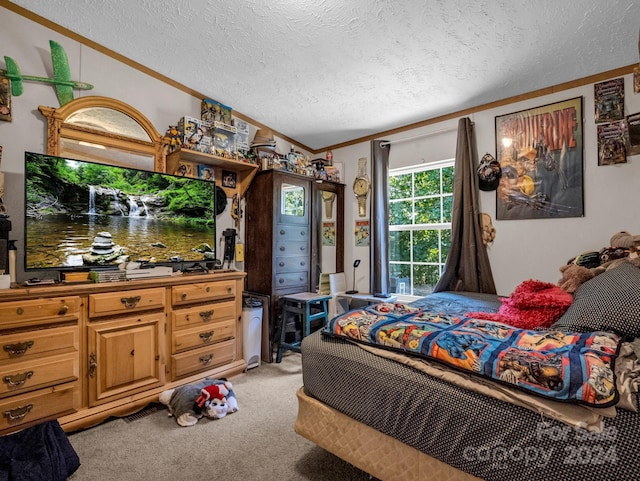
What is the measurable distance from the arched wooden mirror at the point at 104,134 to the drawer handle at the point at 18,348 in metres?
1.30

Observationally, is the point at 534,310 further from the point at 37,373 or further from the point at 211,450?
the point at 37,373

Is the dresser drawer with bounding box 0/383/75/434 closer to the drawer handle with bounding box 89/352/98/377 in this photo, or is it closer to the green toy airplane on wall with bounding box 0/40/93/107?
the drawer handle with bounding box 89/352/98/377

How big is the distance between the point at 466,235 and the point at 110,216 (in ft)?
9.94

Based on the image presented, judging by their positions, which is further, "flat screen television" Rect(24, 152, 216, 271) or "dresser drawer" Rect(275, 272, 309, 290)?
"dresser drawer" Rect(275, 272, 309, 290)

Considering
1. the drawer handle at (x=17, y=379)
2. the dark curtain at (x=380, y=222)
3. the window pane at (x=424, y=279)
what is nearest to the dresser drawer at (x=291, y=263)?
the dark curtain at (x=380, y=222)

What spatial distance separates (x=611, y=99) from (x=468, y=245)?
4.96ft

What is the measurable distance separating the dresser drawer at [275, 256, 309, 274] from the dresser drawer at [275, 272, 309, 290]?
5 cm

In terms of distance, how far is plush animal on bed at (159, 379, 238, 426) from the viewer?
1.98 m

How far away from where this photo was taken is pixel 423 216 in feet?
11.3

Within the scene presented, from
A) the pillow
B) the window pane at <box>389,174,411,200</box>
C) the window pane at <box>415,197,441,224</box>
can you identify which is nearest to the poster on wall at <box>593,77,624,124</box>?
the window pane at <box>415,197,441,224</box>

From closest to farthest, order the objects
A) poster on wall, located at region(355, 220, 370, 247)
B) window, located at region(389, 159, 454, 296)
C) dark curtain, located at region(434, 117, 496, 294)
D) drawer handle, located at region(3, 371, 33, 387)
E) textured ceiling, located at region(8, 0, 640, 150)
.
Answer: drawer handle, located at region(3, 371, 33, 387)
textured ceiling, located at region(8, 0, 640, 150)
dark curtain, located at region(434, 117, 496, 294)
window, located at region(389, 159, 454, 296)
poster on wall, located at region(355, 220, 370, 247)

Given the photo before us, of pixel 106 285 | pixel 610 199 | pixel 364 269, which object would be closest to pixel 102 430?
pixel 106 285

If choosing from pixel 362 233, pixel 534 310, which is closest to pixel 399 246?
pixel 362 233

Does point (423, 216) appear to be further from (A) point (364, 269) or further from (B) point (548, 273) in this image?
(B) point (548, 273)
